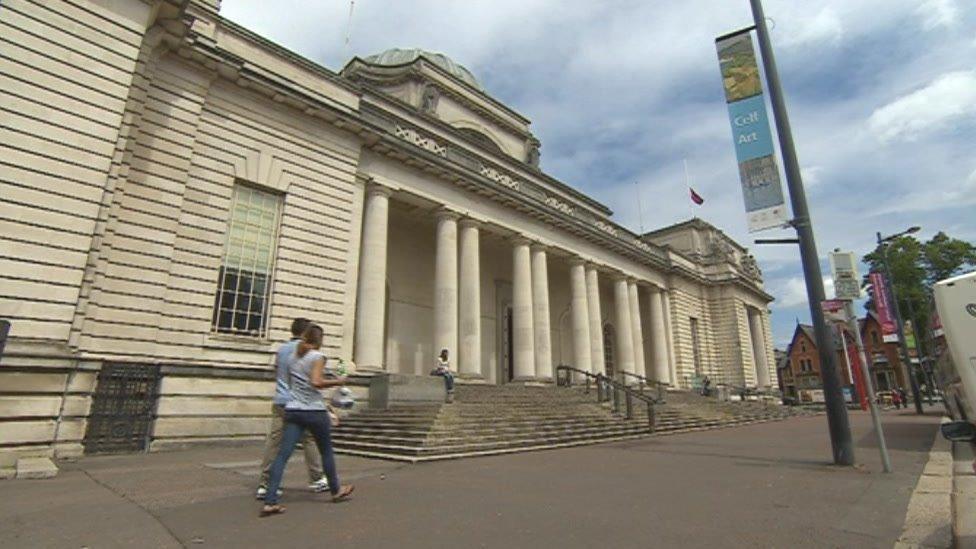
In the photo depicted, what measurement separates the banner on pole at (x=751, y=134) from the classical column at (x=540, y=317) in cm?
1248

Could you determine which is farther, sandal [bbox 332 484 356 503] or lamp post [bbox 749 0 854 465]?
lamp post [bbox 749 0 854 465]

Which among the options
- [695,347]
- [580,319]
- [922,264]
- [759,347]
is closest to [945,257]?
[922,264]

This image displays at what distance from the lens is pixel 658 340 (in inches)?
1146

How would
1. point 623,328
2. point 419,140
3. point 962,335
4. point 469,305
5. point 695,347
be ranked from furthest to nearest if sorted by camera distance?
point 695,347 < point 623,328 < point 469,305 < point 419,140 < point 962,335

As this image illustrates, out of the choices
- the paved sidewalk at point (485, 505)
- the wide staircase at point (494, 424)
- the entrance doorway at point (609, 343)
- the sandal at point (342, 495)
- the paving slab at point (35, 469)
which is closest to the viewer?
the paved sidewalk at point (485, 505)

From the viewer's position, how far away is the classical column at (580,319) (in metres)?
22.8

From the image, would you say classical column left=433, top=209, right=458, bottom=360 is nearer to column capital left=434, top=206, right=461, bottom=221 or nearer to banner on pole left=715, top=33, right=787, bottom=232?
column capital left=434, top=206, right=461, bottom=221

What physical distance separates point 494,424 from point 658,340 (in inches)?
810

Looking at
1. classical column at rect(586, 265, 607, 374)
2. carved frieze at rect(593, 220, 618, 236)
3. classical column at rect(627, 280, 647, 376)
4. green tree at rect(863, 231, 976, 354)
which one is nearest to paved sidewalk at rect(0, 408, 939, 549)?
classical column at rect(586, 265, 607, 374)

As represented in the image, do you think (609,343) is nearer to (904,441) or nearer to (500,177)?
(500,177)

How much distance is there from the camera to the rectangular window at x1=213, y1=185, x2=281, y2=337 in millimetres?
12266

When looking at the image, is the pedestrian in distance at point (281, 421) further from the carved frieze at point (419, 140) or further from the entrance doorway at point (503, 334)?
the entrance doorway at point (503, 334)

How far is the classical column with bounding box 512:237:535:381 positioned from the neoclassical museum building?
0.30 feet

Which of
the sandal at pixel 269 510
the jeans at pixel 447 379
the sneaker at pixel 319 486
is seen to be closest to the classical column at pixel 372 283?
the jeans at pixel 447 379
